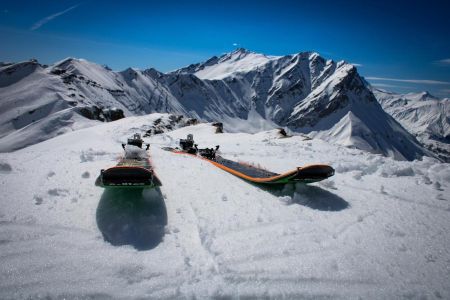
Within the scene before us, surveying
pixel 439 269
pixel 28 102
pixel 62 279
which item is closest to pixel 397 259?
pixel 439 269

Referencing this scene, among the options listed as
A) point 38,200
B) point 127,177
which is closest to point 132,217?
point 127,177

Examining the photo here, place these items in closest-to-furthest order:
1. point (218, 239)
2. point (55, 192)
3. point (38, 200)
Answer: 1. point (218, 239)
2. point (38, 200)
3. point (55, 192)

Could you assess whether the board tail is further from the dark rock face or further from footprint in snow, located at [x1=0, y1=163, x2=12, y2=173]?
the dark rock face

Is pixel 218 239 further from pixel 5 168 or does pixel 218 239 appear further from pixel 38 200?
pixel 5 168

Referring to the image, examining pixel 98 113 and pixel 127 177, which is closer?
pixel 127 177

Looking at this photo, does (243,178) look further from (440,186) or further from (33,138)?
(33,138)

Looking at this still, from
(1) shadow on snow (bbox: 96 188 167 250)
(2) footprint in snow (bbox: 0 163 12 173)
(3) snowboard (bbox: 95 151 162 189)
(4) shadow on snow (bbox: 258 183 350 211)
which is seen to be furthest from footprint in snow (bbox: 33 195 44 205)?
(4) shadow on snow (bbox: 258 183 350 211)

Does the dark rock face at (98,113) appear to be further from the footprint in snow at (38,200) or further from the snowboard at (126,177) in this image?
the snowboard at (126,177)
